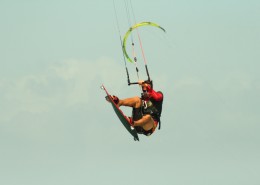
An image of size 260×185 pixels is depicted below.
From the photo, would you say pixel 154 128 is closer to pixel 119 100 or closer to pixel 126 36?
pixel 119 100

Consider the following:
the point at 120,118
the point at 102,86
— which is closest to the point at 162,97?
the point at 120,118

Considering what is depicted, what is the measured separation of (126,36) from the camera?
688 inches

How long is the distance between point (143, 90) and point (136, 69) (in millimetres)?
1893

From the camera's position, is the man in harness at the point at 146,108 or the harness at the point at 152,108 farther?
the harness at the point at 152,108

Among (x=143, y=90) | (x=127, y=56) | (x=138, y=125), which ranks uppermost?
(x=127, y=56)

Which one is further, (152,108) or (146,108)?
(152,108)

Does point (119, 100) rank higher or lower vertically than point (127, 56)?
lower

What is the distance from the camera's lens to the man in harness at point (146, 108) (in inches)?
670

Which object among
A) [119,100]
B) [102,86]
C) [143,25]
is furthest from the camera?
→ [143,25]

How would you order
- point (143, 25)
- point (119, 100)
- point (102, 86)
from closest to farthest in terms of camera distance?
point (102, 86), point (119, 100), point (143, 25)

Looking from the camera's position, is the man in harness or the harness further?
the harness

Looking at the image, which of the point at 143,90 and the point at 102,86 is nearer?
the point at 102,86

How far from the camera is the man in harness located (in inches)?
670

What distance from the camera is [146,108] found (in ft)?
58.1
